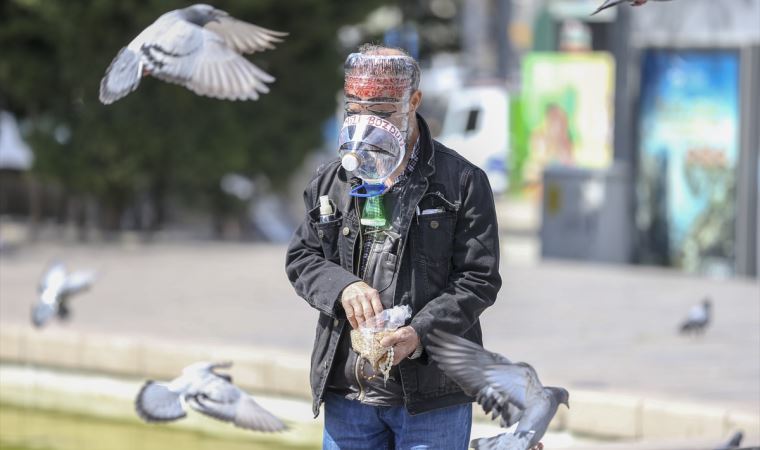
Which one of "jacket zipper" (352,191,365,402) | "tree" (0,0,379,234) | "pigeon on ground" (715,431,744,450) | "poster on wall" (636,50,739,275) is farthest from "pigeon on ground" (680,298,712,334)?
"tree" (0,0,379,234)

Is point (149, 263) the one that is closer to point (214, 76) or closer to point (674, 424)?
point (674, 424)

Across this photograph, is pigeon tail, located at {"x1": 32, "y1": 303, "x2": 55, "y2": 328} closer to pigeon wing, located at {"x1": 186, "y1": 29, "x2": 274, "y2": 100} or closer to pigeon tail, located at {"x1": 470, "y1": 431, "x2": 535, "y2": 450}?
pigeon wing, located at {"x1": 186, "y1": 29, "x2": 274, "y2": 100}

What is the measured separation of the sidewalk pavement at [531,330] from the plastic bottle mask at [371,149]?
334cm

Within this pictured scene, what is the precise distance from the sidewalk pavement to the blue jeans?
3004 millimetres

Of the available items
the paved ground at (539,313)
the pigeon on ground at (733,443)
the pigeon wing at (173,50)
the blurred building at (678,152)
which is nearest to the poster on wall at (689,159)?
the blurred building at (678,152)

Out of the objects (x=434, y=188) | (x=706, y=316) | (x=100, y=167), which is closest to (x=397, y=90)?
(x=434, y=188)

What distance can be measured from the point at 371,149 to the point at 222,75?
49.0 inches

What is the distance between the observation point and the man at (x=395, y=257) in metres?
3.61

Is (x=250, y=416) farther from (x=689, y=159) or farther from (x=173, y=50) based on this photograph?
(x=689, y=159)

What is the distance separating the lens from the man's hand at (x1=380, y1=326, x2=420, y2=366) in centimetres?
352

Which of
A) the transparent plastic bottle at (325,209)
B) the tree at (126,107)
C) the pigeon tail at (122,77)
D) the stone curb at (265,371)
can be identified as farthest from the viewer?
the tree at (126,107)

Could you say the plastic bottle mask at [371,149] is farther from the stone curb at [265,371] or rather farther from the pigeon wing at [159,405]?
the stone curb at [265,371]

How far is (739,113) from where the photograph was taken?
1382cm

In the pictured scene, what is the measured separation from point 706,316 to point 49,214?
1131cm
